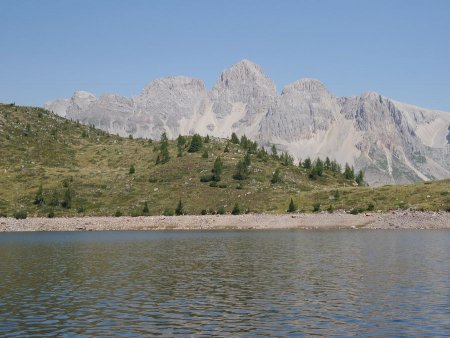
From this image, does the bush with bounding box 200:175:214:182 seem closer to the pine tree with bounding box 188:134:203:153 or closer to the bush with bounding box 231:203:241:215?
the bush with bounding box 231:203:241:215

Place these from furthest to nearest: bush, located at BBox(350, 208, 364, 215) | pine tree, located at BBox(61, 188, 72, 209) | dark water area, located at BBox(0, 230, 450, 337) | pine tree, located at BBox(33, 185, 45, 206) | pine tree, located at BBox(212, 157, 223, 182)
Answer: pine tree, located at BBox(212, 157, 223, 182), pine tree, located at BBox(33, 185, 45, 206), pine tree, located at BBox(61, 188, 72, 209), bush, located at BBox(350, 208, 364, 215), dark water area, located at BBox(0, 230, 450, 337)

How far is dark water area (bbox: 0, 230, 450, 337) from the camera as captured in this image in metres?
29.2

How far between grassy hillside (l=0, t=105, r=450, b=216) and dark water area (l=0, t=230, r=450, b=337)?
240ft

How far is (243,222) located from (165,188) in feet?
129

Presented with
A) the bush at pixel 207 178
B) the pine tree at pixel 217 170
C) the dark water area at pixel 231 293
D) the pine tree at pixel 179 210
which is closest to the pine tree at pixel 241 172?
the pine tree at pixel 217 170

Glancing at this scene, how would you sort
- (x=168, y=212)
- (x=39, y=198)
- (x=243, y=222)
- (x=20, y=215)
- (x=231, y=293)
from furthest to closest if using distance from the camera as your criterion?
1. (x=39, y=198)
2. (x=20, y=215)
3. (x=168, y=212)
4. (x=243, y=222)
5. (x=231, y=293)

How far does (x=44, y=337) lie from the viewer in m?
27.3

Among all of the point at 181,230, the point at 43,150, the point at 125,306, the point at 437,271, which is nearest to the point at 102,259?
the point at 125,306

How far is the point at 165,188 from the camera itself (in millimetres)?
160250

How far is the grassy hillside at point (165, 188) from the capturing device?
5541 inches

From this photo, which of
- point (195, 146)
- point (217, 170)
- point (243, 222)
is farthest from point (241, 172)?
point (243, 222)

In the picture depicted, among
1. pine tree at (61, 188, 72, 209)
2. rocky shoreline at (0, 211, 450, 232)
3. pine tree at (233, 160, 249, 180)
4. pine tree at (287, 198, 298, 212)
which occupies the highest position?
pine tree at (233, 160, 249, 180)

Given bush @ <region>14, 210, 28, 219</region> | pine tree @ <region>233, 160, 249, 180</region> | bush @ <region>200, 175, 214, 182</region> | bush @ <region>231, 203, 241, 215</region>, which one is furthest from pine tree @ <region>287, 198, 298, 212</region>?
bush @ <region>14, 210, 28, 219</region>

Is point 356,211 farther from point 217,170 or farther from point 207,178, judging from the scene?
point 207,178
